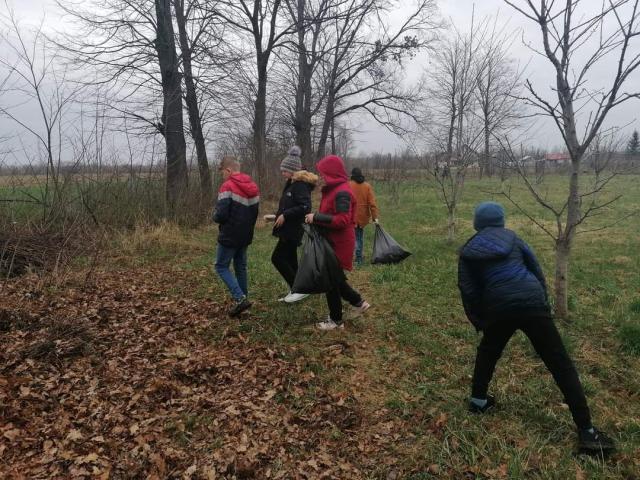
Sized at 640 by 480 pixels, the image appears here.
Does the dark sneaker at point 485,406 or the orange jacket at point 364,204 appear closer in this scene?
the dark sneaker at point 485,406

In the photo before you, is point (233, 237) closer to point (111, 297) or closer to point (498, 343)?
point (111, 297)

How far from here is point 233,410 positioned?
3.35m

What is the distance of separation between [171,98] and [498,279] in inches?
445

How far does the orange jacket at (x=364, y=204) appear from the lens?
7484 mm

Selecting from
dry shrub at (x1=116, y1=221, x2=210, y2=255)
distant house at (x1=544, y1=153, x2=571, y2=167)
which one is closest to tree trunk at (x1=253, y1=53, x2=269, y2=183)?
dry shrub at (x1=116, y1=221, x2=210, y2=255)

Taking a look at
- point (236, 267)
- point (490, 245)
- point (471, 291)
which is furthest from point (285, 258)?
point (490, 245)

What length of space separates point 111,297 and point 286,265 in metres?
Answer: 2.44

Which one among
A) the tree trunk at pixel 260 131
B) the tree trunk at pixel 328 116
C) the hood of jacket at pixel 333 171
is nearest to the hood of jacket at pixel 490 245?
the hood of jacket at pixel 333 171

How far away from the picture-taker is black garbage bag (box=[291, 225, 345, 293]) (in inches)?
167

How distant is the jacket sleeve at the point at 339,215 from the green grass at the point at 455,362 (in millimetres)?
1220

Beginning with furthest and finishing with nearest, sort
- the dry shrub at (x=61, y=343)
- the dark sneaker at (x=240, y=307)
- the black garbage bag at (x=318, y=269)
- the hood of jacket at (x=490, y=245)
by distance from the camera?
the dark sneaker at (x=240, y=307), the black garbage bag at (x=318, y=269), the dry shrub at (x=61, y=343), the hood of jacket at (x=490, y=245)

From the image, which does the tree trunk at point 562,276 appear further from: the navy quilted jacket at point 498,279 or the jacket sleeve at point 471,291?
the jacket sleeve at point 471,291

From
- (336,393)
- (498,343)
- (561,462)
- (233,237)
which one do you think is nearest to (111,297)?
(233,237)

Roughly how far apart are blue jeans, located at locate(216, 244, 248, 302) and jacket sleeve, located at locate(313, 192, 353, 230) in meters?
1.19
